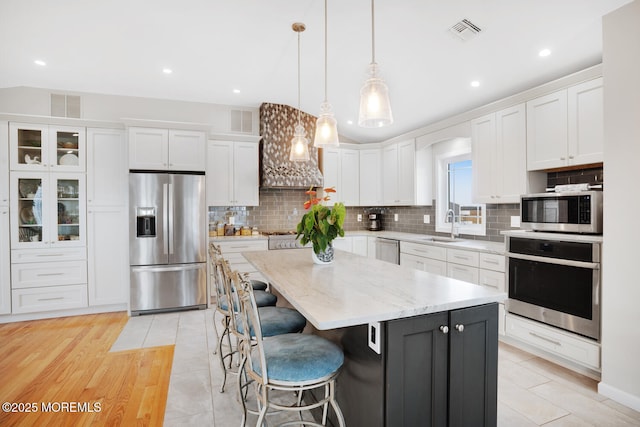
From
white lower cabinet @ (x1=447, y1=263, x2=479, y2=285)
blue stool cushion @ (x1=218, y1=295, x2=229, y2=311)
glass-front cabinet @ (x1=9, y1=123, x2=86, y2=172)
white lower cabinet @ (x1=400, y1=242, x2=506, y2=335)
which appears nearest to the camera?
blue stool cushion @ (x1=218, y1=295, x2=229, y2=311)

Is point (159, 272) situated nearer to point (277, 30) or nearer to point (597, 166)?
point (277, 30)

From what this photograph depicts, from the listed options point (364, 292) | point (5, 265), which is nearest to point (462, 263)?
point (364, 292)

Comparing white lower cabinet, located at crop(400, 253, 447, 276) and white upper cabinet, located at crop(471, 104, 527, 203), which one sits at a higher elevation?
white upper cabinet, located at crop(471, 104, 527, 203)

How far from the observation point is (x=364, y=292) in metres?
1.65

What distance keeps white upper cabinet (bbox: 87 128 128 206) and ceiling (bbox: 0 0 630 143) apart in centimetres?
64

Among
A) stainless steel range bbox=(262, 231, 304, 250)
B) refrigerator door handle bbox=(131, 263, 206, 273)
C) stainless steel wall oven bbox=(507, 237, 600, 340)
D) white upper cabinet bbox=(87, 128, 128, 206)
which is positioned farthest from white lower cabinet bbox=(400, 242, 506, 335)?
white upper cabinet bbox=(87, 128, 128, 206)

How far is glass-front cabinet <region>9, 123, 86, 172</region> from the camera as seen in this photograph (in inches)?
154

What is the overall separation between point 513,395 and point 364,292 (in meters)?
1.55

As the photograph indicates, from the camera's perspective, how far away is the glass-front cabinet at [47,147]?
3902mm

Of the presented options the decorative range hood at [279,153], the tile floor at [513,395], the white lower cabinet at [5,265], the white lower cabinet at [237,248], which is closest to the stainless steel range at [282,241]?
the white lower cabinet at [237,248]

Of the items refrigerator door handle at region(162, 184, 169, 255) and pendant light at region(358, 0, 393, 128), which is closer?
pendant light at region(358, 0, 393, 128)

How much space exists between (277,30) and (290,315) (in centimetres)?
250

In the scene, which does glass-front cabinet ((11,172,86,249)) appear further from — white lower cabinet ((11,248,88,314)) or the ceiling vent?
the ceiling vent

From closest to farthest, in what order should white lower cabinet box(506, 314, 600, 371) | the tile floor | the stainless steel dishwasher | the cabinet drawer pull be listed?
the tile floor < white lower cabinet box(506, 314, 600, 371) < the cabinet drawer pull < the stainless steel dishwasher
